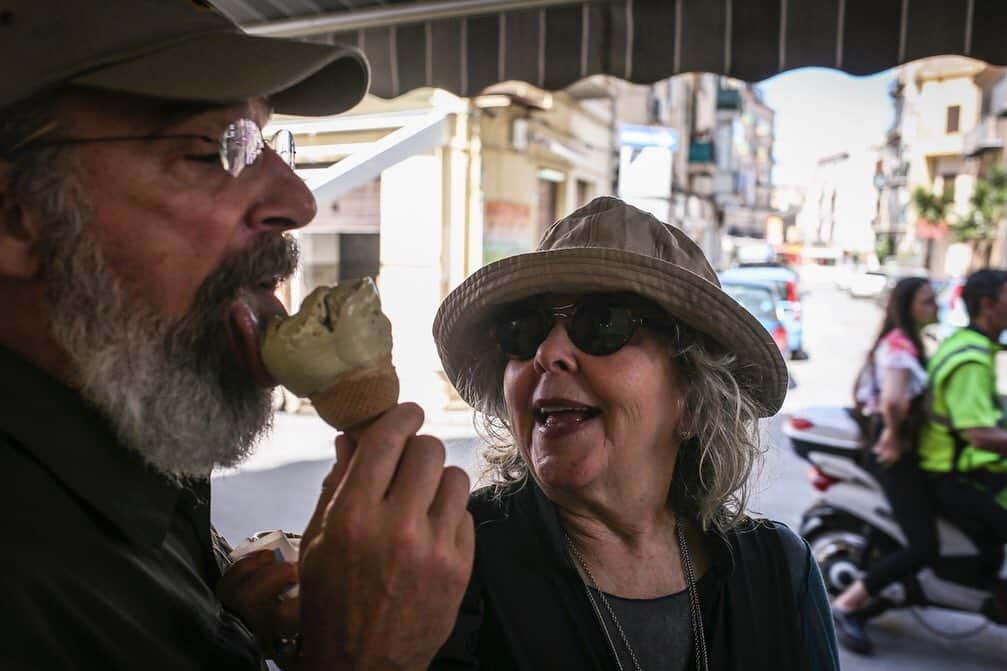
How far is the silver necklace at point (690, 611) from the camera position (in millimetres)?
1644

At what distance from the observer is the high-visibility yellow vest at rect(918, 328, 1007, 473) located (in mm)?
4152

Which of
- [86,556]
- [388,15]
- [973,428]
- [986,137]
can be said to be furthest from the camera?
[986,137]

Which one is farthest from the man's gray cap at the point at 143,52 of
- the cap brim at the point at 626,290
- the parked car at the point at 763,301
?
the parked car at the point at 763,301

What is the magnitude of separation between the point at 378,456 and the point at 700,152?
34.6 m

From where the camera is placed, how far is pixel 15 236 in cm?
105

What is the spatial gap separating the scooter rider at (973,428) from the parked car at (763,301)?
8437 millimetres

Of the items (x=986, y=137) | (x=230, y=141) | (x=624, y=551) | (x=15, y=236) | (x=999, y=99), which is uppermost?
(x=999, y=99)

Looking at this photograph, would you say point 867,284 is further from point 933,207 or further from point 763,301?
point 763,301

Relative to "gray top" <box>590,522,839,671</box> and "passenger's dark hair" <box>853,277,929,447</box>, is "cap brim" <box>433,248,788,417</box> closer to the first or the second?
"gray top" <box>590,522,839,671</box>

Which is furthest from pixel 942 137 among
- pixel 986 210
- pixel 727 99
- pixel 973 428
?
pixel 973 428

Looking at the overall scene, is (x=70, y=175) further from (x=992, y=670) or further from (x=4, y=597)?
(x=992, y=670)

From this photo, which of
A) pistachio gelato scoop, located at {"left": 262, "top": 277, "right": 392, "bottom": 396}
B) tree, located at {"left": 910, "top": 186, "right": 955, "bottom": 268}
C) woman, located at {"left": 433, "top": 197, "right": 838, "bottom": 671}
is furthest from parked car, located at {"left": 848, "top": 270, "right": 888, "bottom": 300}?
pistachio gelato scoop, located at {"left": 262, "top": 277, "right": 392, "bottom": 396}

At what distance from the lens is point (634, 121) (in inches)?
901

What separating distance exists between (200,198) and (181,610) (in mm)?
573
